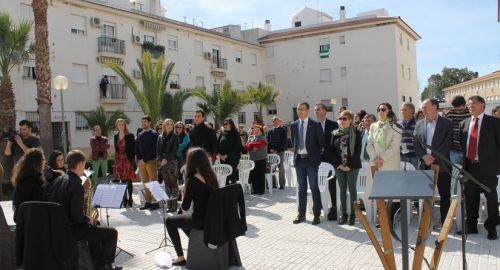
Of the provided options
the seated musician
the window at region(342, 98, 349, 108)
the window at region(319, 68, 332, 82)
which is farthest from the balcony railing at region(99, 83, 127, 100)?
the seated musician

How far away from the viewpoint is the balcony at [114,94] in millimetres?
27859

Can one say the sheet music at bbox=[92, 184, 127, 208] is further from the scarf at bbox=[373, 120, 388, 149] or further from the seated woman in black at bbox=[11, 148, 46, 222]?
the scarf at bbox=[373, 120, 388, 149]

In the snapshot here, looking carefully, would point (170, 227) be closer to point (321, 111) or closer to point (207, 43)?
point (321, 111)

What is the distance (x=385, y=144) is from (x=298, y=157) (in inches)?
59.8

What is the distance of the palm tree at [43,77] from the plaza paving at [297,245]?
8.70 m

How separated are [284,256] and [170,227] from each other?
155cm

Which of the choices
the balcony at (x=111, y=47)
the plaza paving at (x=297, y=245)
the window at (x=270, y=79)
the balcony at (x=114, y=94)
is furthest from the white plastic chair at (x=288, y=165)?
the window at (x=270, y=79)

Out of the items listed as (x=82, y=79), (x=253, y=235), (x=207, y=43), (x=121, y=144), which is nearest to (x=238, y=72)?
(x=207, y=43)

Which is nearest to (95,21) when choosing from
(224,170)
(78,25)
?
(78,25)

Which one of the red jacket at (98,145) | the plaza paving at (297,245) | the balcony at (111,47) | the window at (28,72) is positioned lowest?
the plaza paving at (297,245)

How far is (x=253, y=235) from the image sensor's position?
7.41m

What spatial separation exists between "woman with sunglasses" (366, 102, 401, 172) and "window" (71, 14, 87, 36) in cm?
2346

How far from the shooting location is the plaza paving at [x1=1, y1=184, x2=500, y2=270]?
571 cm

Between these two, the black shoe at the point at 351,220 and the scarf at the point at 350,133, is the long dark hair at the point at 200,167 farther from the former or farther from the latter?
the black shoe at the point at 351,220
